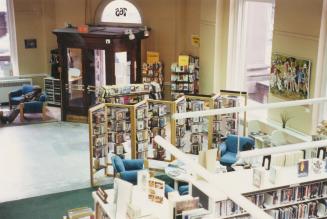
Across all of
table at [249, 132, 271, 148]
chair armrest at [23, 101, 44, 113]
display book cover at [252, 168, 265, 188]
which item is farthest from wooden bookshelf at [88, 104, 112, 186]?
chair armrest at [23, 101, 44, 113]

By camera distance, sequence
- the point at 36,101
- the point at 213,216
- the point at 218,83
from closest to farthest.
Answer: the point at 213,216
the point at 218,83
the point at 36,101

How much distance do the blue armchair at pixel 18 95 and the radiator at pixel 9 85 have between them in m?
0.61

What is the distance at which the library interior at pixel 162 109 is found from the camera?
255 inches

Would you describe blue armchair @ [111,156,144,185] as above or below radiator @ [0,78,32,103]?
below

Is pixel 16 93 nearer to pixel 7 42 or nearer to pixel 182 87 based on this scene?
pixel 7 42

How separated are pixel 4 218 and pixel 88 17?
8.55 meters

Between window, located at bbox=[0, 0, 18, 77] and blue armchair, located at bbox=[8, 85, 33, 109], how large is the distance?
105cm

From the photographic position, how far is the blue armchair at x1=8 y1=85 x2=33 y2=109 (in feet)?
48.9

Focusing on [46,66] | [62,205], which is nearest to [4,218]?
[62,205]

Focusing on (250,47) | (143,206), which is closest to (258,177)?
(143,206)

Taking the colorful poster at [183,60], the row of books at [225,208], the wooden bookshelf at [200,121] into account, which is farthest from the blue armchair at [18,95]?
the row of books at [225,208]

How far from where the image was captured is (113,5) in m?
15.3

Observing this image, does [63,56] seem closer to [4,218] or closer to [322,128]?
[4,218]

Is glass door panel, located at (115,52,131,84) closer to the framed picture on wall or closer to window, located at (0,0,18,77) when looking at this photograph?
window, located at (0,0,18,77)
